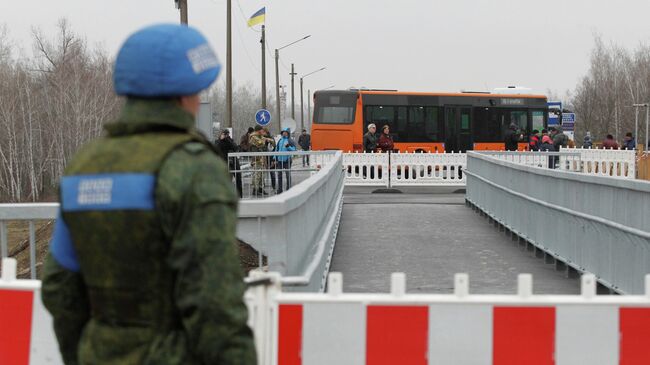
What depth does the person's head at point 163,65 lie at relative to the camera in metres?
2.74

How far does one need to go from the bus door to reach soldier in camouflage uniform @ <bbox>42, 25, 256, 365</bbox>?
3612 centimetres

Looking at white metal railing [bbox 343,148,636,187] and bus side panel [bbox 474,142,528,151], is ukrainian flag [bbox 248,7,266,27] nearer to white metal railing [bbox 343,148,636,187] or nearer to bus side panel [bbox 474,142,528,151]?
bus side panel [bbox 474,142,528,151]

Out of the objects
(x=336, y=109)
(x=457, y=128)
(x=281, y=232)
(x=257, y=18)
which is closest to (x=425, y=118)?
(x=457, y=128)

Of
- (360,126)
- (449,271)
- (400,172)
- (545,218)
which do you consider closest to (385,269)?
(449,271)

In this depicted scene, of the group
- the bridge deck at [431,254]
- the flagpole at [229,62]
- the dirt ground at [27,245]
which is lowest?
the bridge deck at [431,254]

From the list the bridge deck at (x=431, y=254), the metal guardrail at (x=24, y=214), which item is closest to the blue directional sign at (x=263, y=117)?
the bridge deck at (x=431, y=254)

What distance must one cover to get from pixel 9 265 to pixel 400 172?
30.5 metres

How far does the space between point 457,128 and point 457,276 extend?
114 feet

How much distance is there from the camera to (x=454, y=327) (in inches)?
178

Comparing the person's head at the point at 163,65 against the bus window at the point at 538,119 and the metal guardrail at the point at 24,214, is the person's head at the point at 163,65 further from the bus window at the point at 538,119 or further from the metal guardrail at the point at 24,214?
the bus window at the point at 538,119

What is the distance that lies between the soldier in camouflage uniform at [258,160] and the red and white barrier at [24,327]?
52.0 ft

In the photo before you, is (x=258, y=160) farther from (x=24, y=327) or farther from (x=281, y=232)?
(x=24, y=327)

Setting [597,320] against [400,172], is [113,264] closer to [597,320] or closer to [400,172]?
[597,320]

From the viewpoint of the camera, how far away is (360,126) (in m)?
37.9
